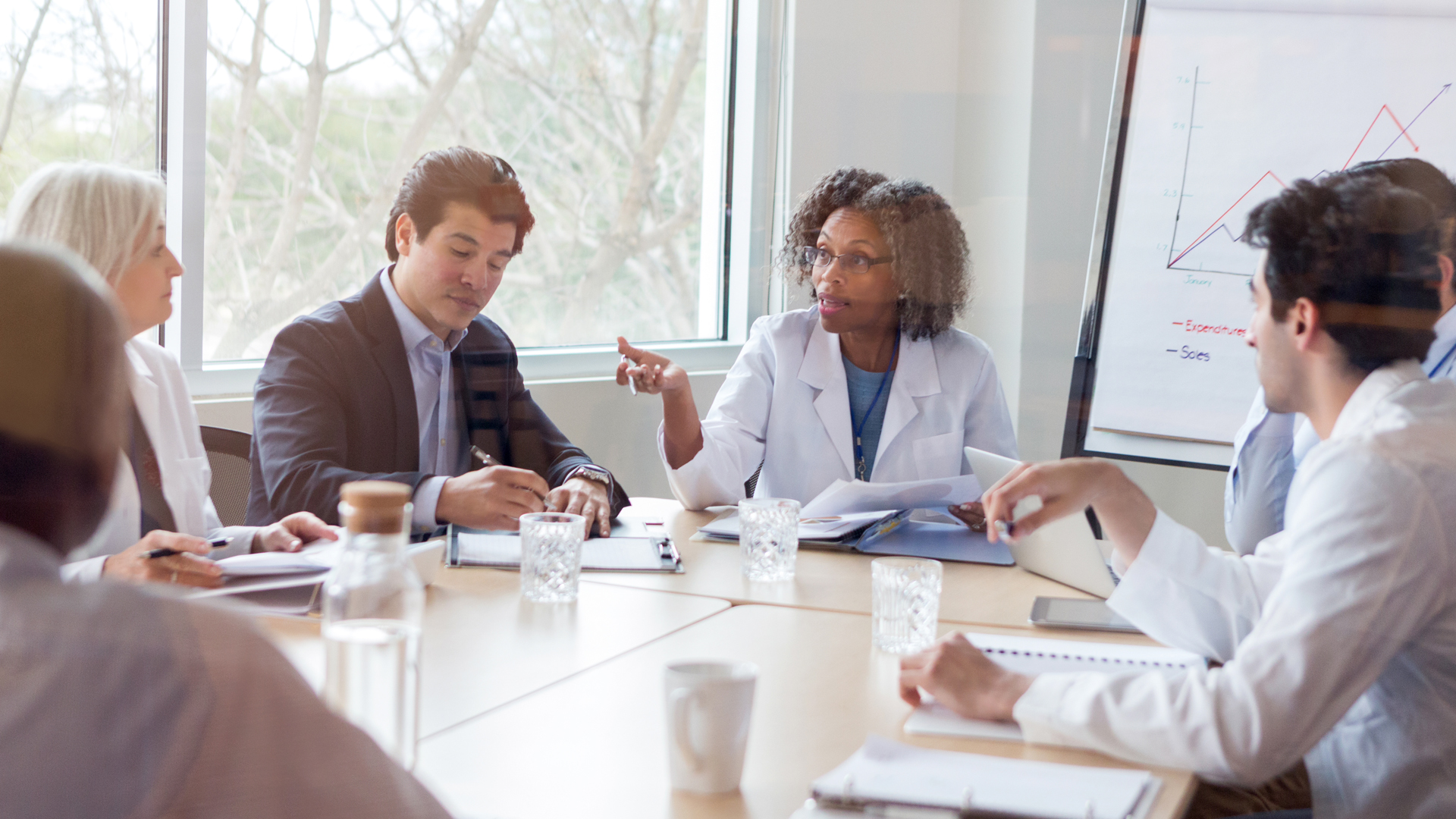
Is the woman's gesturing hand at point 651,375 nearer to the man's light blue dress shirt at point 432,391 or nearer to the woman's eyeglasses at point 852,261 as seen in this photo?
the man's light blue dress shirt at point 432,391

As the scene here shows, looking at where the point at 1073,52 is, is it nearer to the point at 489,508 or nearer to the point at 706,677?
the point at 489,508

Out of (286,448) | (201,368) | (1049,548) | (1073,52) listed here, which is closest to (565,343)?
(201,368)

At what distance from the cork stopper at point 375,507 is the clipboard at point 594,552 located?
0.78 m

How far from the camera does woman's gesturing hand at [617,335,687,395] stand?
2.06 metres

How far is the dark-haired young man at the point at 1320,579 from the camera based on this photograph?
926 millimetres

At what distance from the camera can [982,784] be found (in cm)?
84

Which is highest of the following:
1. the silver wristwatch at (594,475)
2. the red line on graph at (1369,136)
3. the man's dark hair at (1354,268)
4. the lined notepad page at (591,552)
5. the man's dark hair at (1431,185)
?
the red line on graph at (1369,136)

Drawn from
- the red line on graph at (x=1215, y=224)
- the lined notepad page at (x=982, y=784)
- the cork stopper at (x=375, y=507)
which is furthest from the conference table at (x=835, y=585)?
the red line on graph at (x=1215, y=224)

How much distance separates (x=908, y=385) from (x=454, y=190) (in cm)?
99

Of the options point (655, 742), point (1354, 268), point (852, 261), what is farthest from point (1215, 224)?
point (655, 742)

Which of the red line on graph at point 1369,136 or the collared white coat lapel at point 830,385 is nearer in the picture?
the red line on graph at point 1369,136

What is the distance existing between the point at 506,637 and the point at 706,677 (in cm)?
48

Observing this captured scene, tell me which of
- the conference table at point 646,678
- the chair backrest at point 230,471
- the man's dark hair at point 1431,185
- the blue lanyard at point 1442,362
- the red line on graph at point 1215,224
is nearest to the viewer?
the conference table at point 646,678

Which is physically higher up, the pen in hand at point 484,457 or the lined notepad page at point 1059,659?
the pen in hand at point 484,457
